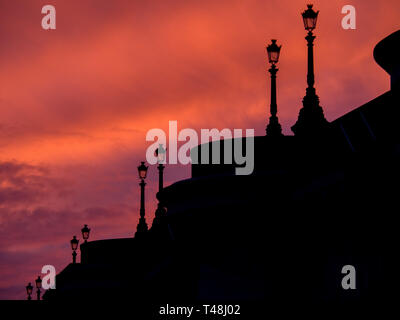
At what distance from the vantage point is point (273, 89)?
2317cm

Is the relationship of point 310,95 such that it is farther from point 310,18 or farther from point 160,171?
point 160,171

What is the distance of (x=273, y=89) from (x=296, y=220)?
6.44 m

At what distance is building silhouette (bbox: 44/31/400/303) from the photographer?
14305 millimetres

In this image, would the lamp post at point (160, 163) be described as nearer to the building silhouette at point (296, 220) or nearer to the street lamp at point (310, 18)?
the building silhouette at point (296, 220)

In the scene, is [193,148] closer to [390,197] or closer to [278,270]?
[278,270]

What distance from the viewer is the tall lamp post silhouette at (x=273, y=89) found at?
2234 cm

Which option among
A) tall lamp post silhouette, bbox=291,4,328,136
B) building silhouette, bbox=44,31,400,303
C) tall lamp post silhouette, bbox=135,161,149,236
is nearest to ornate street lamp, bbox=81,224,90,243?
tall lamp post silhouette, bbox=135,161,149,236

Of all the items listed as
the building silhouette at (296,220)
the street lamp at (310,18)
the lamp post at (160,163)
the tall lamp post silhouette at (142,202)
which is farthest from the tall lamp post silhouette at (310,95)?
the tall lamp post silhouette at (142,202)

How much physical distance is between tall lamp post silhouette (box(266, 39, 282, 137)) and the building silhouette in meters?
0.34

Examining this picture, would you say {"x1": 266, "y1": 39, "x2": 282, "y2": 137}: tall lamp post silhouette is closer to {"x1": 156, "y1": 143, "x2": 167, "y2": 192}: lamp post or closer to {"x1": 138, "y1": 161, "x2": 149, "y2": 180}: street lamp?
{"x1": 156, "y1": 143, "x2": 167, "y2": 192}: lamp post

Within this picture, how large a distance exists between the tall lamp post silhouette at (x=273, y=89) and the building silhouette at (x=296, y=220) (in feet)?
1.11
